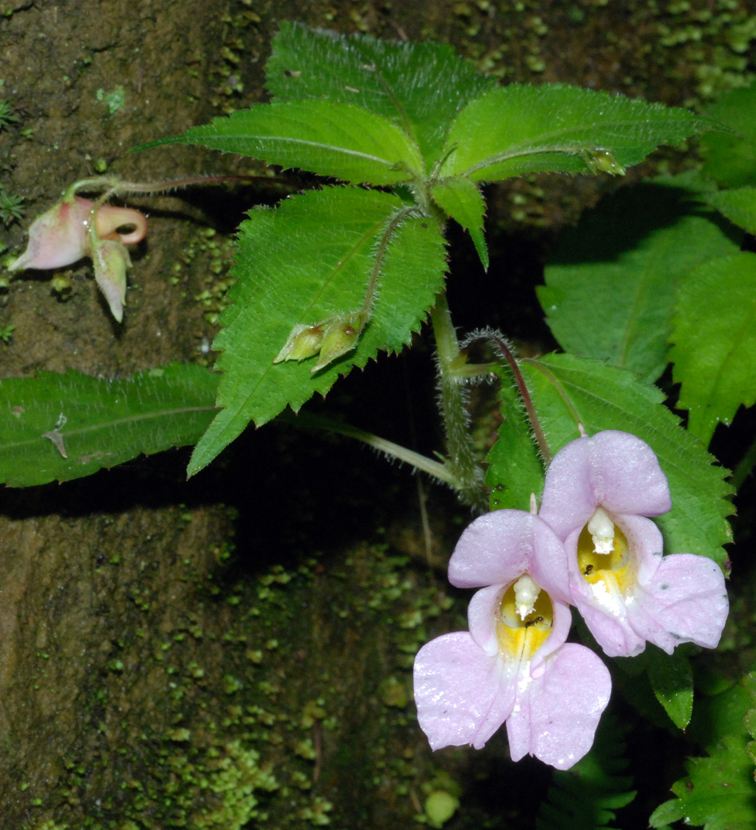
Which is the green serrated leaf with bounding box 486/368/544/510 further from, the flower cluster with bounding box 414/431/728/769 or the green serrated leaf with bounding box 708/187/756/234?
the green serrated leaf with bounding box 708/187/756/234

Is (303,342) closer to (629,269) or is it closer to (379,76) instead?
(379,76)

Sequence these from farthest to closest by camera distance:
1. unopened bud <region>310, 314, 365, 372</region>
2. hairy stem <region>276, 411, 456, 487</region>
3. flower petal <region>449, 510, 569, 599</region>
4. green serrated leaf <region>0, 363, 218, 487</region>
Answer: hairy stem <region>276, 411, 456, 487</region>, green serrated leaf <region>0, 363, 218, 487</region>, unopened bud <region>310, 314, 365, 372</region>, flower petal <region>449, 510, 569, 599</region>

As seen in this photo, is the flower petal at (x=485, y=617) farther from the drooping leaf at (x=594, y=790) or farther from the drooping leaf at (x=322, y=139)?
the drooping leaf at (x=594, y=790)

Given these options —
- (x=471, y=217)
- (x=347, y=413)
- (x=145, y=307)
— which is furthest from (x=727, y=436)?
(x=145, y=307)

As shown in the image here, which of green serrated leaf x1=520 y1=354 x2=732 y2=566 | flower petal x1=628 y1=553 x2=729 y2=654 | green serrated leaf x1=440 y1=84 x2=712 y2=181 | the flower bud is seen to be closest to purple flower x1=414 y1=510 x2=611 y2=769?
flower petal x1=628 y1=553 x2=729 y2=654

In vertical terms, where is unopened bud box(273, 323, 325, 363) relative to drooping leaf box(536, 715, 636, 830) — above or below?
above

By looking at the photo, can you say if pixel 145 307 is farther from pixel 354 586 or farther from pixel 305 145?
pixel 354 586

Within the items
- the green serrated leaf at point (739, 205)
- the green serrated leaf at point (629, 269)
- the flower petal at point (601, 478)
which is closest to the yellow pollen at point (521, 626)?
the flower petal at point (601, 478)
